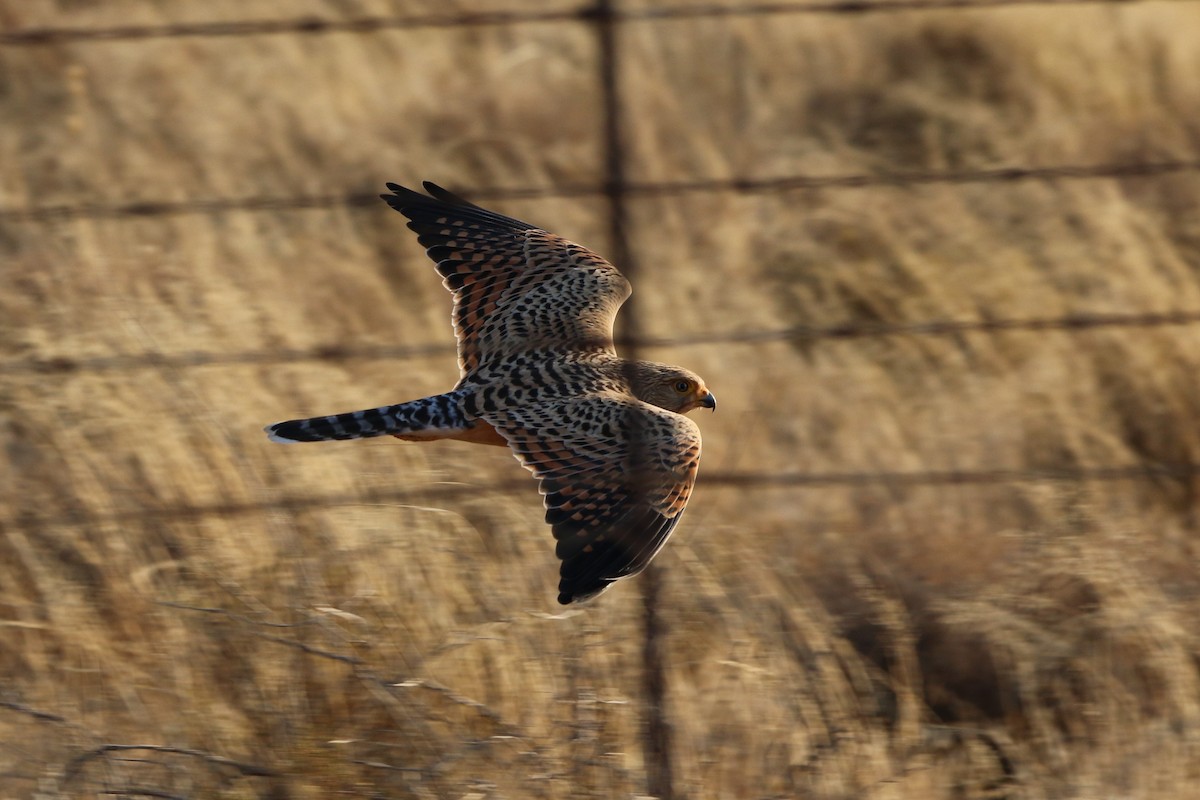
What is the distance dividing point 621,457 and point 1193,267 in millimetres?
3517

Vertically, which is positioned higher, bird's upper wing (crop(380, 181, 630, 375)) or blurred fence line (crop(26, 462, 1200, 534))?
bird's upper wing (crop(380, 181, 630, 375))

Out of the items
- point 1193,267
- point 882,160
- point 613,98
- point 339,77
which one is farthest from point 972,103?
point 613,98

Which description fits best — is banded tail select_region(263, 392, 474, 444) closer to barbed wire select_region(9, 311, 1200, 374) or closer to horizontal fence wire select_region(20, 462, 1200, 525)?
barbed wire select_region(9, 311, 1200, 374)

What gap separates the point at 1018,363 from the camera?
204 inches

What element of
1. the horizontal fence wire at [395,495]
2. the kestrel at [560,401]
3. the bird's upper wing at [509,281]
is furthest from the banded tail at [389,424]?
the horizontal fence wire at [395,495]

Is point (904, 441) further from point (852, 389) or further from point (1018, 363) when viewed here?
point (1018, 363)

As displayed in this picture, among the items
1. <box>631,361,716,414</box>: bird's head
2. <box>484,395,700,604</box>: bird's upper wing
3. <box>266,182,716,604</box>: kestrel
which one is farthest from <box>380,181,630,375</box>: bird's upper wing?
<box>484,395,700,604</box>: bird's upper wing

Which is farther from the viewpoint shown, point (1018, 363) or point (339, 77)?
point (339, 77)

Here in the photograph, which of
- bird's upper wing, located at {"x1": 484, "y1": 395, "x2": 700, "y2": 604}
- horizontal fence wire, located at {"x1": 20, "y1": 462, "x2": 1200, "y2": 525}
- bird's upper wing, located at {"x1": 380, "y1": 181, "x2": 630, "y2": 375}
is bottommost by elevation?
horizontal fence wire, located at {"x1": 20, "y1": 462, "x2": 1200, "y2": 525}

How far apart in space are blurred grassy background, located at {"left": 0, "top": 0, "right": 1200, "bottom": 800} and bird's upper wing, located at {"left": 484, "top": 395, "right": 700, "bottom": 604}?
0.57 meters

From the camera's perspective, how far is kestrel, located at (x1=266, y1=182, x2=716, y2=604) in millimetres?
2670

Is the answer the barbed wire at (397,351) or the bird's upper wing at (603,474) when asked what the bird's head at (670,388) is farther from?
the bird's upper wing at (603,474)

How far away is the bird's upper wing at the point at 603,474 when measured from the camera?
2.61 metres

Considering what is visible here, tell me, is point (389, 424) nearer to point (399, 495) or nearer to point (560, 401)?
point (560, 401)
